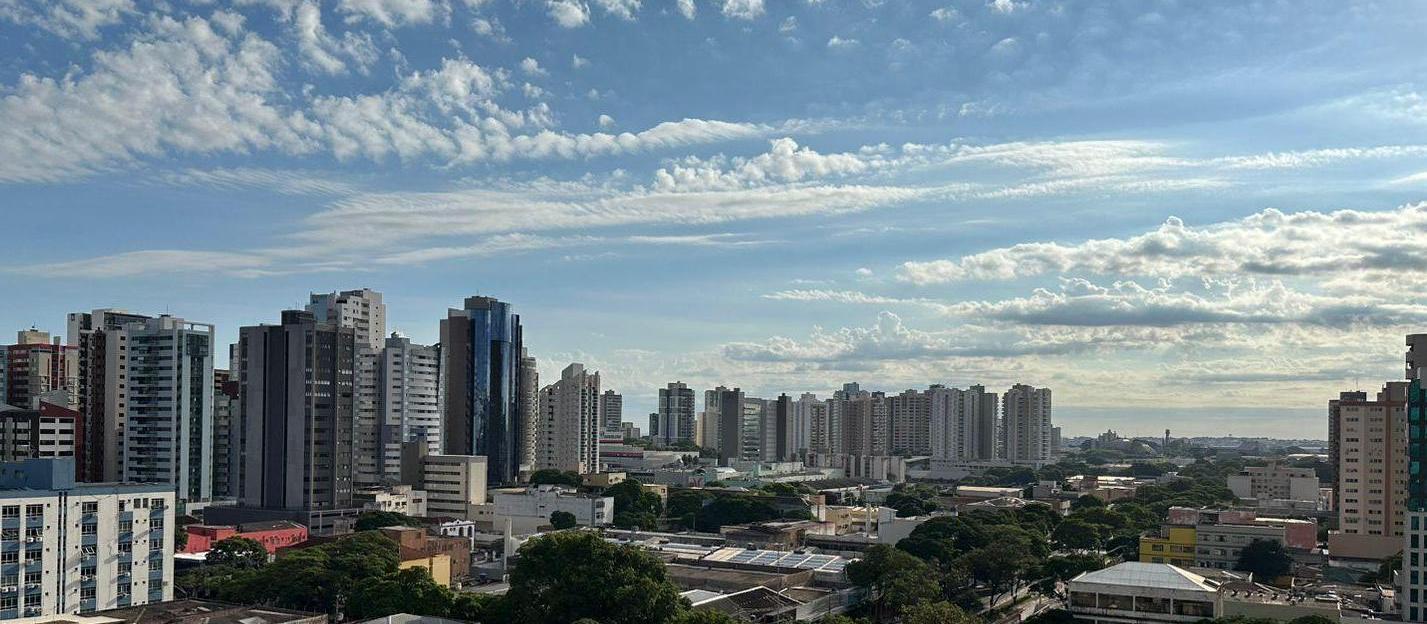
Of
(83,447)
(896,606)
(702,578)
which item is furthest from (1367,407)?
(83,447)

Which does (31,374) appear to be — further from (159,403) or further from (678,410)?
(678,410)

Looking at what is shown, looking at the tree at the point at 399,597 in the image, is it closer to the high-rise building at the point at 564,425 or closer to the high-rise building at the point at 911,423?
the high-rise building at the point at 564,425

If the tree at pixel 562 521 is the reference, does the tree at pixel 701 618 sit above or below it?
above

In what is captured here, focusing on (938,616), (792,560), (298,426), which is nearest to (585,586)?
(938,616)

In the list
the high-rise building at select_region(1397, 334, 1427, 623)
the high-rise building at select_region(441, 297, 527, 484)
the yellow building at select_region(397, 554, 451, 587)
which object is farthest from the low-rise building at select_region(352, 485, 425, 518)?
the high-rise building at select_region(1397, 334, 1427, 623)

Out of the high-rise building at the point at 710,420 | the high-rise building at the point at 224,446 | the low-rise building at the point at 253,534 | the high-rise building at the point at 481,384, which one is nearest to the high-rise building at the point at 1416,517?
the low-rise building at the point at 253,534

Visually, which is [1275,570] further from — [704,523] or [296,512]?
[296,512]

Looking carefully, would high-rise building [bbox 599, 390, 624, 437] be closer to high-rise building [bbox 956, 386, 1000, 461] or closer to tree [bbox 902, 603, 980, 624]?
high-rise building [bbox 956, 386, 1000, 461]
